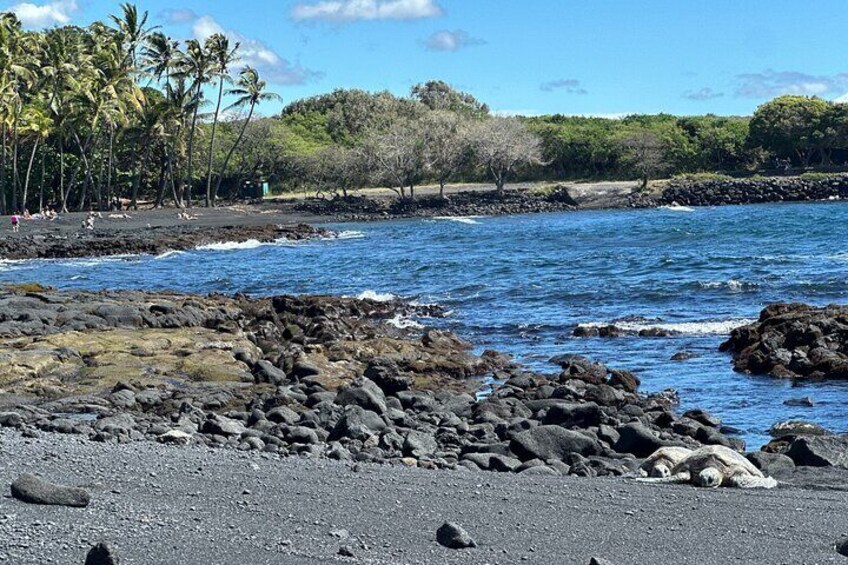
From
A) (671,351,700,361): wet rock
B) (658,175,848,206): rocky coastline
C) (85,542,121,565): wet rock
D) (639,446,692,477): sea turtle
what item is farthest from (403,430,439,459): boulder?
(658,175,848,206): rocky coastline

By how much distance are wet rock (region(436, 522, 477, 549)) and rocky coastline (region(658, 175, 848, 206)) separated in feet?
265

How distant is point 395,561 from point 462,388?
1045 centimetres

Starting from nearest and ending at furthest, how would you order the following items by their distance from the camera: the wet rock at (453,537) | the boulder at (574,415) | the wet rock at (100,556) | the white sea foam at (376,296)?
1. the wet rock at (100,556)
2. the wet rock at (453,537)
3. the boulder at (574,415)
4. the white sea foam at (376,296)

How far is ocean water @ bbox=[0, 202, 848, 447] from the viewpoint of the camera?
18.4m

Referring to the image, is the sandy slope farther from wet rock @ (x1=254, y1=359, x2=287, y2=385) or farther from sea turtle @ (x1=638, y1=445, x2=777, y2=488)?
wet rock @ (x1=254, y1=359, x2=287, y2=385)

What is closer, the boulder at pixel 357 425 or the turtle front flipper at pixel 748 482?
the turtle front flipper at pixel 748 482

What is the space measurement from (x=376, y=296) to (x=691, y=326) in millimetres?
10338

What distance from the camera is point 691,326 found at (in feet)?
76.8

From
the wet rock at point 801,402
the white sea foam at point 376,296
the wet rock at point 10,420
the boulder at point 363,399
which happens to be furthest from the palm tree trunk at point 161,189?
the wet rock at point 10,420

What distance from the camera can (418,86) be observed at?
125312 millimetres

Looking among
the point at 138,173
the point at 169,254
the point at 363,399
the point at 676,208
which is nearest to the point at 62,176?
the point at 138,173

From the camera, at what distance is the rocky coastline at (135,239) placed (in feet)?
157

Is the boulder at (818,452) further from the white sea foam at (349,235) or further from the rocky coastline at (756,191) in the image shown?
the rocky coastline at (756,191)

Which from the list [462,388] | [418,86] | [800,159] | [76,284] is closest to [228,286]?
[76,284]
